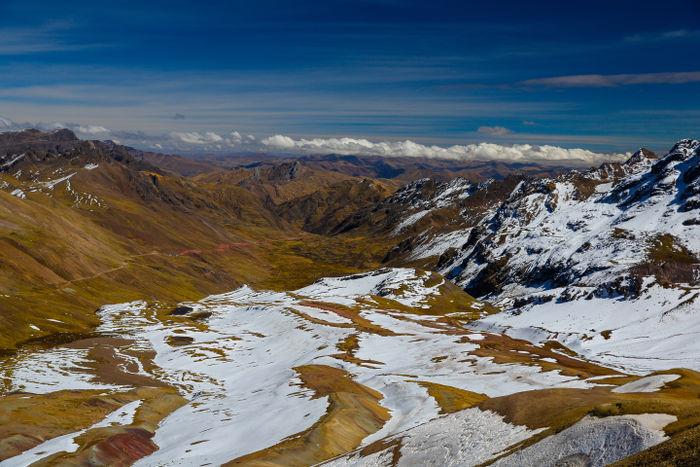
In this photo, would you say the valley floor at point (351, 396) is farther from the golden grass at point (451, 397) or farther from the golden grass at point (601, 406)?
the golden grass at point (451, 397)

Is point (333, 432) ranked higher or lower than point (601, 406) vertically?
lower

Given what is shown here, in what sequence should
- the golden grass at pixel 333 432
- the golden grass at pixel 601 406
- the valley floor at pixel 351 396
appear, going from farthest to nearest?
the golden grass at pixel 333 432 → the valley floor at pixel 351 396 → the golden grass at pixel 601 406

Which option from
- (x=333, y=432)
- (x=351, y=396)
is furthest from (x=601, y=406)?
(x=351, y=396)

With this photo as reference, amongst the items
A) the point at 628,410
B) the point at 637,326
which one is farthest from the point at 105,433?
the point at 637,326

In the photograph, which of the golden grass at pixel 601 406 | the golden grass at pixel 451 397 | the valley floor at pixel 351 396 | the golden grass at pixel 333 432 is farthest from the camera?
the golden grass at pixel 451 397

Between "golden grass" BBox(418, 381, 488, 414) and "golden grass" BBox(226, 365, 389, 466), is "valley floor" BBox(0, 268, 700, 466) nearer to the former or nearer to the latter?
"golden grass" BBox(226, 365, 389, 466)

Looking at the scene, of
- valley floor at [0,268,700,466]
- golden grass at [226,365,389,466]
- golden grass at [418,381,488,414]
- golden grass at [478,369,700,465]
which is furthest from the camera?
golden grass at [418,381,488,414]

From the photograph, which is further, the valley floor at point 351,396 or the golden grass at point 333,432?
the golden grass at point 333,432

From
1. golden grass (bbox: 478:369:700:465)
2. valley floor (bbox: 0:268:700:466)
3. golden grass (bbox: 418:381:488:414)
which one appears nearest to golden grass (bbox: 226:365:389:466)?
valley floor (bbox: 0:268:700:466)

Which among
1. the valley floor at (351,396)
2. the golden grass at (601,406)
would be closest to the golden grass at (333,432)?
the valley floor at (351,396)

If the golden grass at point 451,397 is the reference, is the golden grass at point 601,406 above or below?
above

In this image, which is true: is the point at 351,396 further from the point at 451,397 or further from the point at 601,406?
the point at 601,406
